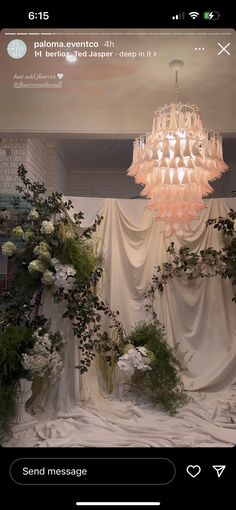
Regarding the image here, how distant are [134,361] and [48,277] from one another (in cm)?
60

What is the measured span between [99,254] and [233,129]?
1.10m

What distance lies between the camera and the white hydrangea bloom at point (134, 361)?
180 centimetres

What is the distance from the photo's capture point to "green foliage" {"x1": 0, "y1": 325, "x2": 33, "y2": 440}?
4.71 ft

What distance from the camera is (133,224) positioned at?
206 cm

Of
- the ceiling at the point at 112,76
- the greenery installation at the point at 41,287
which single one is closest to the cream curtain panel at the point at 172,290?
the greenery installation at the point at 41,287

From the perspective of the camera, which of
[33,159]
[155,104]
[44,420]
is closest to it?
[155,104]

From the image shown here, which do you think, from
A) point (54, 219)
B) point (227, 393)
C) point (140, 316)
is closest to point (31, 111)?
point (54, 219)

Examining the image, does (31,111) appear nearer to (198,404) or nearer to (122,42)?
(122,42)
